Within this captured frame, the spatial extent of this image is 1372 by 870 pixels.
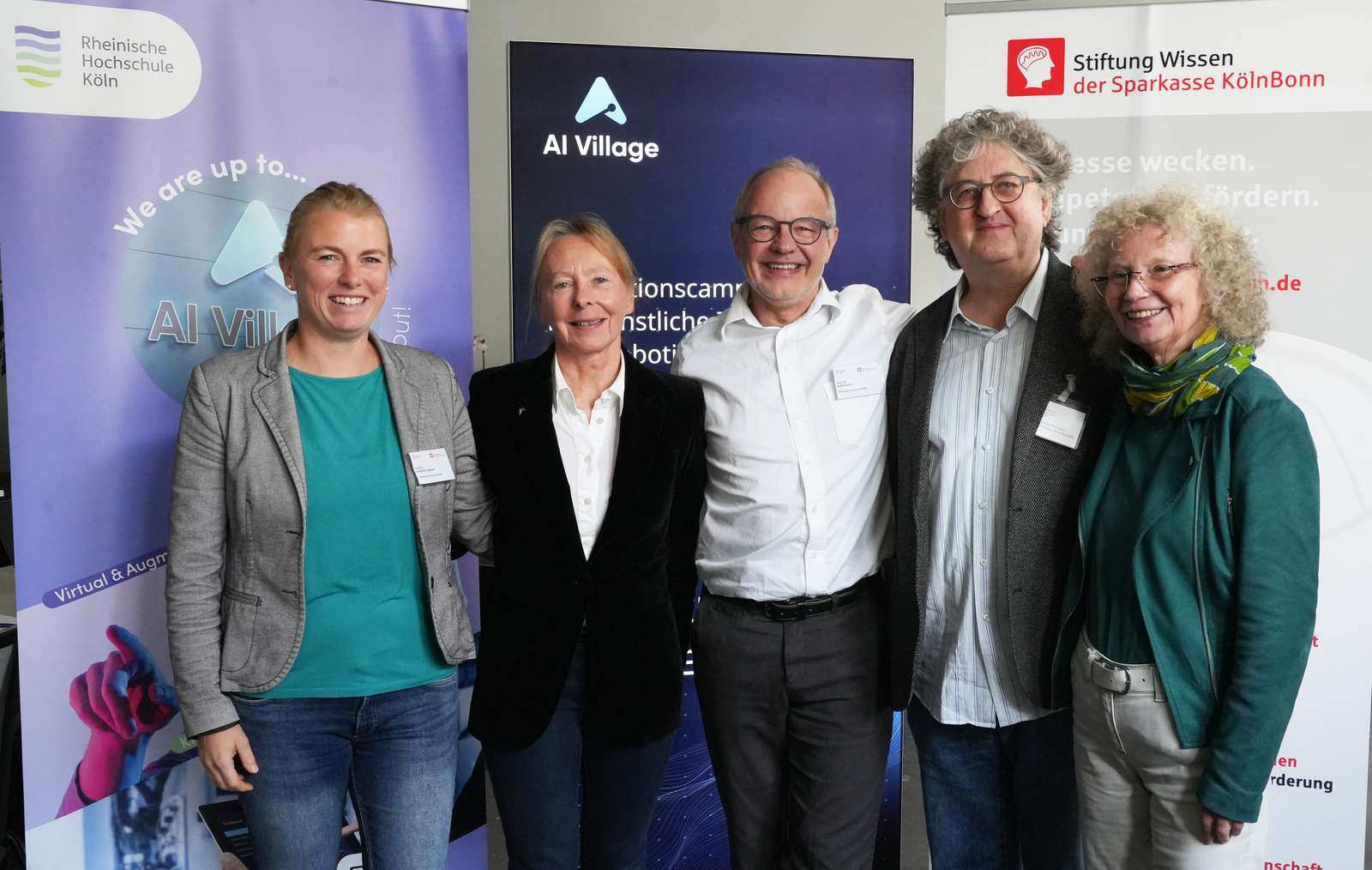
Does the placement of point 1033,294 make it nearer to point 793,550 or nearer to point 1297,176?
point 793,550

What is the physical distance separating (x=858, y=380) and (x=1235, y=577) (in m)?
0.85

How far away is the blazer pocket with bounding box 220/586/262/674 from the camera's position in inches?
72.6

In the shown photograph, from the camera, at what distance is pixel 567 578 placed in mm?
1978

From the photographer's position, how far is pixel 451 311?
2781 millimetres

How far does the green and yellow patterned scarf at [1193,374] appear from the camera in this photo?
5.26 ft

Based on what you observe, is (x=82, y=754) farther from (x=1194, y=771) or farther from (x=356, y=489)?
(x=1194, y=771)

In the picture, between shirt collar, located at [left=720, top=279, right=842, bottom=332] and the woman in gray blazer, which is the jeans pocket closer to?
the woman in gray blazer

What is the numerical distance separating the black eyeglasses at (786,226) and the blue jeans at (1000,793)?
107cm

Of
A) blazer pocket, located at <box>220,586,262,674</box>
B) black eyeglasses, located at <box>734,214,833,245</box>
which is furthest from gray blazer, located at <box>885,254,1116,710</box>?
blazer pocket, located at <box>220,586,262,674</box>

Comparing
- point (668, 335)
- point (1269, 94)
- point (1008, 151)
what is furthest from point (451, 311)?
point (1269, 94)

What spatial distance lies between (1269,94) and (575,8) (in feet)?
7.43

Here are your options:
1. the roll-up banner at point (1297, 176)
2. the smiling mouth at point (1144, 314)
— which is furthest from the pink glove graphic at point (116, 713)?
the roll-up banner at point (1297, 176)

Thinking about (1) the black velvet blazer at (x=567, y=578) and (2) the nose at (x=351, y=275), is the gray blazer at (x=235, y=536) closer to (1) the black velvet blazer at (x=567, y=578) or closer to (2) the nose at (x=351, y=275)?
(2) the nose at (x=351, y=275)

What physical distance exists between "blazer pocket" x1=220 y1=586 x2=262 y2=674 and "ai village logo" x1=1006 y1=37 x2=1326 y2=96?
272 centimetres
